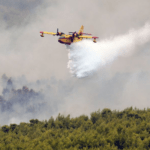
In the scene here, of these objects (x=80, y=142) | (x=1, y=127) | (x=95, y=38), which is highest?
(x=95, y=38)

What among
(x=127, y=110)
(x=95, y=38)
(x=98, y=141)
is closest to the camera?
(x=98, y=141)

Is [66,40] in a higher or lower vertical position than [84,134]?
higher

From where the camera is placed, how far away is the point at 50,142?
28.5 m

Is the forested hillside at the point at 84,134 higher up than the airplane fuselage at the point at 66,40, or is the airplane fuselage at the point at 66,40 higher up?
the airplane fuselage at the point at 66,40

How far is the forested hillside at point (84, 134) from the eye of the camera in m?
26.9

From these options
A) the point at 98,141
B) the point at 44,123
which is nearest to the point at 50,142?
the point at 98,141

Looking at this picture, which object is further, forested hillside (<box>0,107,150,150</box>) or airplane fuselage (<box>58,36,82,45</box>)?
airplane fuselage (<box>58,36,82,45</box>)

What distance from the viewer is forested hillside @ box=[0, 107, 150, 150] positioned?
88.3ft

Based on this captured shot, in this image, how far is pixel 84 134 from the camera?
29.3 metres

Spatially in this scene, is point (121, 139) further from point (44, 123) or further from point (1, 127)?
point (1, 127)

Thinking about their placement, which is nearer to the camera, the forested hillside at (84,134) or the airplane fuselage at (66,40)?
the forested hillside at (84,134)

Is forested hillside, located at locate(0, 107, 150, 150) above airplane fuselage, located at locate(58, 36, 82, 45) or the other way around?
the other way around

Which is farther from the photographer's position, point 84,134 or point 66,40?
point 66,40

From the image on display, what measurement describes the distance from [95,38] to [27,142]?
57.8 m
